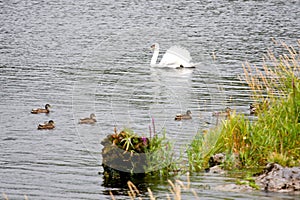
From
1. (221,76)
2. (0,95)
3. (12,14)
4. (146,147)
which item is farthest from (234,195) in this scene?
(12,14)

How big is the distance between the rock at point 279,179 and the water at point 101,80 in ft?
1.26

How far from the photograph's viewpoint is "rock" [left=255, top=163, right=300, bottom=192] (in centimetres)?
1309

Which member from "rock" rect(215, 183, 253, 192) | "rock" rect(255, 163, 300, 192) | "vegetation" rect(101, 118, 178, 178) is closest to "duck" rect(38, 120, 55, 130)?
"vegetation" rect(101, 118, 178, 178)

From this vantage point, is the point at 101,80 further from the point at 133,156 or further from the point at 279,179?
the point at 279,179

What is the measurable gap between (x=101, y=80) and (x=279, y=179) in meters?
13.5

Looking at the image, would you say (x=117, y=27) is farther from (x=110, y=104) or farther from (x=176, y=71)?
(x=110, y=104)

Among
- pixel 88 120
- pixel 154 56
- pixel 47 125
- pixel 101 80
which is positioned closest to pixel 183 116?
pixel 88 120

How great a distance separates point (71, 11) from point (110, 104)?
30.5 m

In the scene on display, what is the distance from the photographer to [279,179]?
1327 cm

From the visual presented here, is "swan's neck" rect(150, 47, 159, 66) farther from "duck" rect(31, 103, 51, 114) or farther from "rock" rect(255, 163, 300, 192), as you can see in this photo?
"rock" rect(255, 163, 300, 192)

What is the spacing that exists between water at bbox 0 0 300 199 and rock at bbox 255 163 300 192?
1.26ft

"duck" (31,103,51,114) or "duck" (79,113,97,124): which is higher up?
"duck" (31,103,51,114)

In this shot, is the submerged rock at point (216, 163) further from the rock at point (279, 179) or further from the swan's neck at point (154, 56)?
the swan's neck at point (154, 56)

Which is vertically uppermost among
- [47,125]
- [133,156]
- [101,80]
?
[101,80]
